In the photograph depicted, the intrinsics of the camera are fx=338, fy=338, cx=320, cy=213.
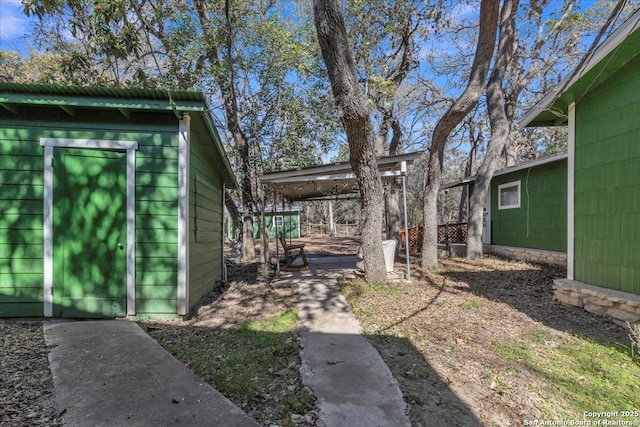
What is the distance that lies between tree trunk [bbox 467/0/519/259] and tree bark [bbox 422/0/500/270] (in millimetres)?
2428

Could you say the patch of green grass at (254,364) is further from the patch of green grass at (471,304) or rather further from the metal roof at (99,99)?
the metal roof at (99,99)

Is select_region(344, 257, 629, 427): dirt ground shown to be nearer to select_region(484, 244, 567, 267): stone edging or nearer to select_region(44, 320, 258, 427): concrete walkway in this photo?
select_region(484, 244, 567, 267): stone edging

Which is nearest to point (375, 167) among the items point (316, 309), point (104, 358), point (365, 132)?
point (365, 132)

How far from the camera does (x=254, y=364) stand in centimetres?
311

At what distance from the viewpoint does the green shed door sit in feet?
13.3

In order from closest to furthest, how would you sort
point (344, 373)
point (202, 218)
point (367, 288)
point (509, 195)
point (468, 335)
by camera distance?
1. point (344, 373)
2. point (468, 335)
3. point (202, 218)
4. point (367, 288)
5. point (509, 195)

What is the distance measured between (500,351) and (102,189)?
15.8ft

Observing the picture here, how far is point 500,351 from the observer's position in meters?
3.38

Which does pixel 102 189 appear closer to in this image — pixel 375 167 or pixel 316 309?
pixel 316 309

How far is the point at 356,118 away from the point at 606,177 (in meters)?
3.41

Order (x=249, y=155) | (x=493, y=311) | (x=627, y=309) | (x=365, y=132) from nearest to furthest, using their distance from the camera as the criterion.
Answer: (x=627, y=309) < (x=493, y=311) < (x=365, y=132) < (x=249, y=155)

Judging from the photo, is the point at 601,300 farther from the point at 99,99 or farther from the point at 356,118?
A: the point at 99,99

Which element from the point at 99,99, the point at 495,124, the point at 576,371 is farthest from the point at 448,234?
the point at 99,99

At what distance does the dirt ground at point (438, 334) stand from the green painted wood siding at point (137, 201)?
0.47 m
